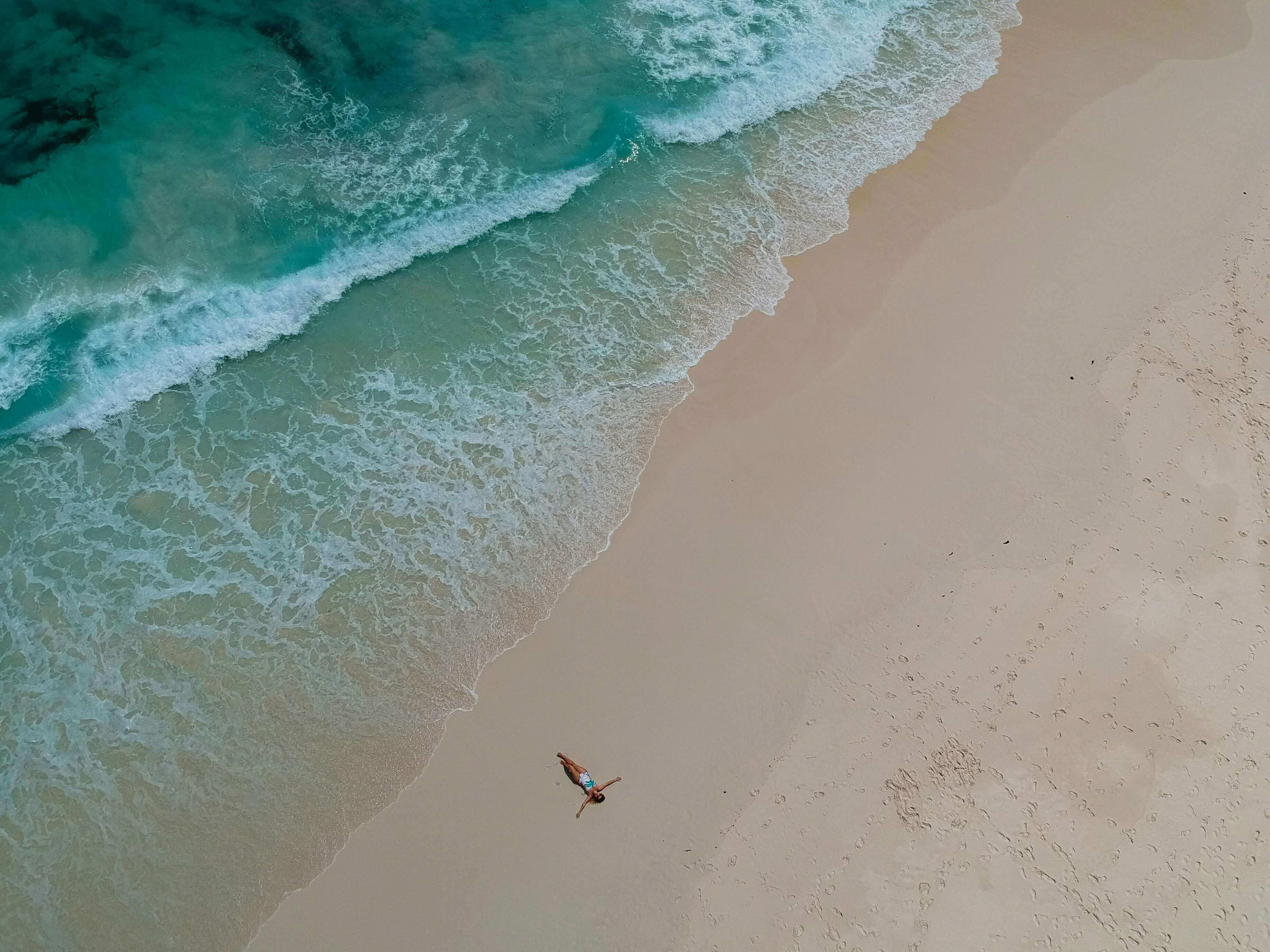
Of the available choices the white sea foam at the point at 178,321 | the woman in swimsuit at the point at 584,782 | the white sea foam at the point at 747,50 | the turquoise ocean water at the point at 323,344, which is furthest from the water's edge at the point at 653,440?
the white sea foam at the point at 178,321

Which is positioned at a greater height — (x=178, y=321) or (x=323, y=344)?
(x=178, y=321)

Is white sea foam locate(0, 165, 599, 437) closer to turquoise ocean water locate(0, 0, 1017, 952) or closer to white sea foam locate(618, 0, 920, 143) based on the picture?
turquoise ocean water locate(0, 0, 1017, 952)

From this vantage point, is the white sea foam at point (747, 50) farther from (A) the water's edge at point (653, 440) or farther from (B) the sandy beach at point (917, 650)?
(B) the sandy beach at point (917, 650)

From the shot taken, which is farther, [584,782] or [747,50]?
[747,50]

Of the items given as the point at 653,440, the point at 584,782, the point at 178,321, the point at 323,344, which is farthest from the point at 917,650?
the point at 178,321

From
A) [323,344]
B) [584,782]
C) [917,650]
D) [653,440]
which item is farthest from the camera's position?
[323,344]

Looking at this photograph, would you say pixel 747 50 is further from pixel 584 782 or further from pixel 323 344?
pixel 584 782
